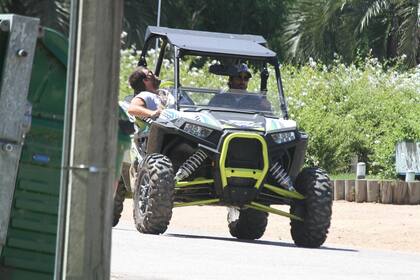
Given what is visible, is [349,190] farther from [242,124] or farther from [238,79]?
[242,124]

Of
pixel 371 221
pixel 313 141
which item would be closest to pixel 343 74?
pixel 313 141

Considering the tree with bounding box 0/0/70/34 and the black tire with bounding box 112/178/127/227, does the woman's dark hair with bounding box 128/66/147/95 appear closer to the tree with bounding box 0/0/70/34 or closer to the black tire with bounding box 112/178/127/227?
the black tire with bounding box 112/178/127/227

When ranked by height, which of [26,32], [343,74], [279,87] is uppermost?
[343,74]

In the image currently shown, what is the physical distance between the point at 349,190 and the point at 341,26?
18.4m

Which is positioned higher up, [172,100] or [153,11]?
[153,11]

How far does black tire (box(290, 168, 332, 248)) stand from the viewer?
12750mm

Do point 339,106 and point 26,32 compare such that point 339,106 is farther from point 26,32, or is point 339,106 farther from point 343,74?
point 26,32

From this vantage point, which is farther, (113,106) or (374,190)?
(374,190)

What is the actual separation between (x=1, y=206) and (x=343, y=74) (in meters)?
22.1

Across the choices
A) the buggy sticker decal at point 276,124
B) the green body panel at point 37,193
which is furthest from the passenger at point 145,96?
the green body panel at point 37,193

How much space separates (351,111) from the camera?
25094 millimetres

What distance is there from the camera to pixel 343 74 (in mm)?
27641

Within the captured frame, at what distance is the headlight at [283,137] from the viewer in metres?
12.9

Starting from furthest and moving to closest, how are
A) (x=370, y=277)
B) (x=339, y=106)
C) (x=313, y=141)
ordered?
1. (x=339, y=106)
2. (x=313, y=141)
3. (x=370, y=277)
